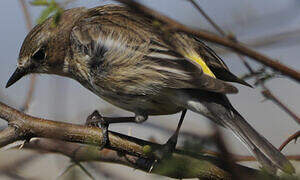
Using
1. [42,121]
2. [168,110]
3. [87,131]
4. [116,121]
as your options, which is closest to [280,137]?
[168,110]

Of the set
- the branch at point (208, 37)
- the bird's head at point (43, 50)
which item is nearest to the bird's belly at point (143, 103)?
the bird's head at point (43, 50)

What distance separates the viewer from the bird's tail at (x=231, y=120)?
11.6ft

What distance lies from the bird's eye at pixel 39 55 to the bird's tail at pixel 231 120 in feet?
6.72

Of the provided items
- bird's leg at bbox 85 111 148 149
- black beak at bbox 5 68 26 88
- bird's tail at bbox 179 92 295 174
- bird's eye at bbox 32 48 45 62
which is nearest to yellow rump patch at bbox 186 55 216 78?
bird's tail at bbox 179 92 295 174

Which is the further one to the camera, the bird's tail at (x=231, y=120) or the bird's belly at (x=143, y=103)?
the bird's belly at (x=143, y=103)

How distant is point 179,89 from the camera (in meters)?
4.03

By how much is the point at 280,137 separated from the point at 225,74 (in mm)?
902

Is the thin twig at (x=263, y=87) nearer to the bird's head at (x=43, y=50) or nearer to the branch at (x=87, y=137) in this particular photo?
the branch at (x=87, y=137)

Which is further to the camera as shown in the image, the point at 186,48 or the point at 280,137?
the point at 280,137

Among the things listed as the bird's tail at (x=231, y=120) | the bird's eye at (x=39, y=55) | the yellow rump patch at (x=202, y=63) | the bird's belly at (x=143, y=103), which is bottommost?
the bird's belly at (x=143, y=103)

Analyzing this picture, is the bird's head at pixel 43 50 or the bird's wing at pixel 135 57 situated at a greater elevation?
the bird's wing at pixel 135 57

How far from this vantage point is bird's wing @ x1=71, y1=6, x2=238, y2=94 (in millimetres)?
3967

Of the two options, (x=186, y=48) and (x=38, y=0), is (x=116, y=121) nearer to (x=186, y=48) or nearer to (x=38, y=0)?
(x=186, y=48)

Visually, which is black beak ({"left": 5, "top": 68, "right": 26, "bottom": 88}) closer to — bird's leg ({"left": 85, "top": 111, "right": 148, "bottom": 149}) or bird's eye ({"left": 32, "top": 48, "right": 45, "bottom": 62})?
bird's eye ({"left": 32, "top": 48, "right": 45, "bottom": 62})
